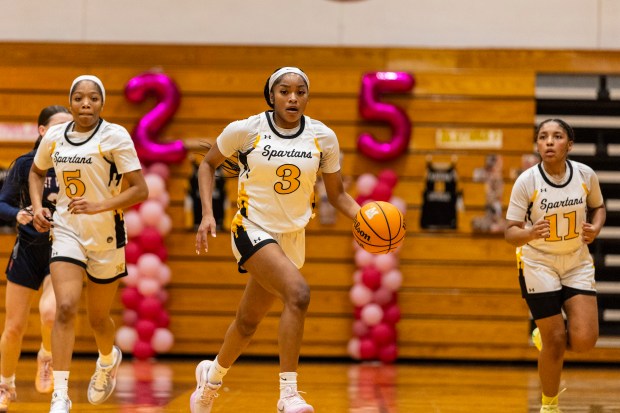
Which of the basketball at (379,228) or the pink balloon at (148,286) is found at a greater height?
the basketball at (379,228)

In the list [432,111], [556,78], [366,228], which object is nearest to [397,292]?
[432,111]

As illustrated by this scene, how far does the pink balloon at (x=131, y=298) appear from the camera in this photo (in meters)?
9.61

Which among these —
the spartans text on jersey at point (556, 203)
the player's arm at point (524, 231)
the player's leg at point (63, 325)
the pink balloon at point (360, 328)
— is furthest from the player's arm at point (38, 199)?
the pink balloon at point (360, 328)

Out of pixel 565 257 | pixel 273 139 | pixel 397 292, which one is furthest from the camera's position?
pixel 397 292

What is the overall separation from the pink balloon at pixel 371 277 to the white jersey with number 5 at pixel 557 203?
145 inches

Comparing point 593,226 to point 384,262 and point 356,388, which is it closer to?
point 356,388

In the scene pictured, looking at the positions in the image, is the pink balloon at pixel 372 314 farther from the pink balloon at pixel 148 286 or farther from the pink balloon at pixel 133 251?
the pink balloon at pixel 133 251

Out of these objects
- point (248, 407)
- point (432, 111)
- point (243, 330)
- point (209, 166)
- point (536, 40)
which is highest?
point (536, 40)

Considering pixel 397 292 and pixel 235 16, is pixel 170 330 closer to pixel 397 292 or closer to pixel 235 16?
pixel 397 292

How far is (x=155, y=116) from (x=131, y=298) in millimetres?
1949

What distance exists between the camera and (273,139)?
5.29 meters

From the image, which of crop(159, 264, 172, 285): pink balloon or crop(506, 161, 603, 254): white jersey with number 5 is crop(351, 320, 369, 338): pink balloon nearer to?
crop(159, 264, 172, 285): pink balloon

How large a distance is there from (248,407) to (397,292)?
3652 mm

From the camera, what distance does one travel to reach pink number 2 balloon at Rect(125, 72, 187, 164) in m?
9.77
